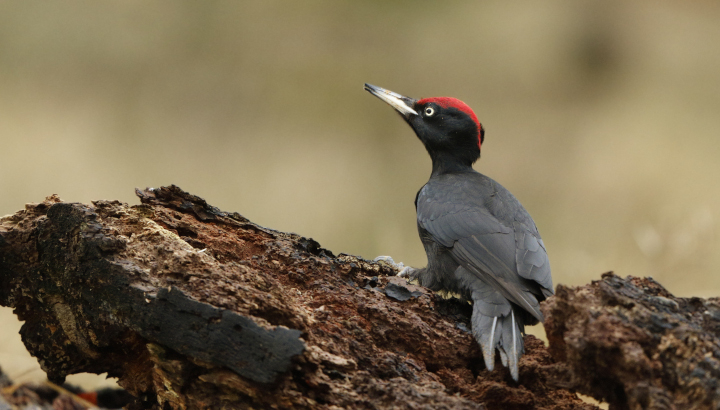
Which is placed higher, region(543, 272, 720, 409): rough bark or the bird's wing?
the bird's wing

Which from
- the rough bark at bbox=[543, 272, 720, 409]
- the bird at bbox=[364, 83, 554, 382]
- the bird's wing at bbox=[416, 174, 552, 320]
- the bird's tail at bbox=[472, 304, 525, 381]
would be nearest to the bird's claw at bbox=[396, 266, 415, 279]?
the bird at bbox=[364, 83, 554, 382]

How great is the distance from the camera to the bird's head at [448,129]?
14.9ft

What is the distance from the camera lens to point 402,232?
6980 millimetres

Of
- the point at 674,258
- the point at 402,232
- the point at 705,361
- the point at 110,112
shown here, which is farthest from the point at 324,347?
the point at 110,112

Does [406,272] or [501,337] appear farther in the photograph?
[406,272]

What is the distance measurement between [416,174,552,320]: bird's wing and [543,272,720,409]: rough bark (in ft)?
1.97

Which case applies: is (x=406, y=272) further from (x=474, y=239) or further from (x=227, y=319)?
(x=227, y=319)

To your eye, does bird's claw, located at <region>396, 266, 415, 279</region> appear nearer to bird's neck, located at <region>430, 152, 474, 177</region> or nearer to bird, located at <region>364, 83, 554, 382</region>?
bird, located at <region>364, 83, 554, 382</region>

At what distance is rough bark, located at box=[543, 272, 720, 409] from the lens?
6.88 feet

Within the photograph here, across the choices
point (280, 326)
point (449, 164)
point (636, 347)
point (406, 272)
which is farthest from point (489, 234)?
point (280, 326)

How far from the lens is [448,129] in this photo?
454cm

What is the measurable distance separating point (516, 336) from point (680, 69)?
6.65 meters

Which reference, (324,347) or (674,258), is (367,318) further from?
(674,258)

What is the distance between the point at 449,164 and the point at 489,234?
118cm
